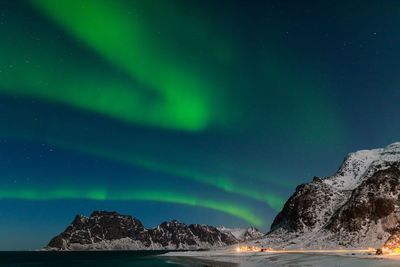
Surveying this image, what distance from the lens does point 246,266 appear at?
81.6 meters

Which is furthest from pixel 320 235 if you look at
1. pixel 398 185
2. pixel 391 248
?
pixel 391 248

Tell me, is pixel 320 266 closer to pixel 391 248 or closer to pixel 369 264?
pixel 369 264

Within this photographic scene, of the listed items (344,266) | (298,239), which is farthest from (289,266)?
(298,239)

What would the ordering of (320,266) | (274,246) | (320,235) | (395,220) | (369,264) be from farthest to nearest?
(274,246) < (320,235) < (395,220) < (320,266) < (369,264)

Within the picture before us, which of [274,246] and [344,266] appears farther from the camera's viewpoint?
[274,246]

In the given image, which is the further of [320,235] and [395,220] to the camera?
[320,235]

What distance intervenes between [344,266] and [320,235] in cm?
13132

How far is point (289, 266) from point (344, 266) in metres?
14.5

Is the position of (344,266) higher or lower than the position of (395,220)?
A: lower

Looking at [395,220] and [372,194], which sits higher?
[372,194]

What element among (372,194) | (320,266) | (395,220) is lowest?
(320,266)

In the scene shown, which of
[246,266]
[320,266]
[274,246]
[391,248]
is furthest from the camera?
[274,246]

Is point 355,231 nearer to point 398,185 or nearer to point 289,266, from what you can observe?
point 398,185

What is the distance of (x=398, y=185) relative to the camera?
179 m
